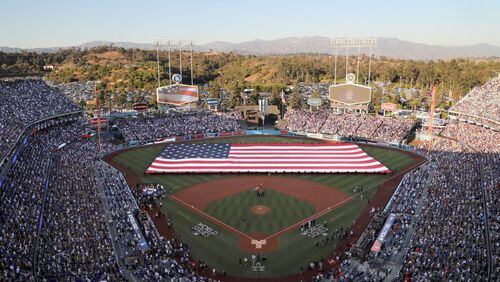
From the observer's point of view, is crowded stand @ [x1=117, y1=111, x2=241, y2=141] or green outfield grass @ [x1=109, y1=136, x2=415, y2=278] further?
crowded stand @ [x1=117, y1=111, x2=241, y2=141]

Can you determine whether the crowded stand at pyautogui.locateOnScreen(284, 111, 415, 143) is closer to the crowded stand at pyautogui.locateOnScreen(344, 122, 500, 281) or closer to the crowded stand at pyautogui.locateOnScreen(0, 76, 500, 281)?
the crowded stand at pyautogui.locateOnScreen(0, 76, 500, 281)

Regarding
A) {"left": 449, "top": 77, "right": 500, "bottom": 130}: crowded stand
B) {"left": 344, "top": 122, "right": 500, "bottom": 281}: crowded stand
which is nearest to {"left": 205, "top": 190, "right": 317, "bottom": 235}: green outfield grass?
{"left": 344, "top": 122, "right": 500, "bottom": 281}: crowded stand

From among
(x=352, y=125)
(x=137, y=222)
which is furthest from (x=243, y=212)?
(x=352, y=125)

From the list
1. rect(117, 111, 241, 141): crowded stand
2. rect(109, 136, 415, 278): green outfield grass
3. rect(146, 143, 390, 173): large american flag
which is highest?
rect(117, 111, 241, 141): crowded stand

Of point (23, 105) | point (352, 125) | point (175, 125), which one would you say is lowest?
point (175, 125)

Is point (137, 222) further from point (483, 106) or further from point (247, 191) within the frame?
point (483, 106)

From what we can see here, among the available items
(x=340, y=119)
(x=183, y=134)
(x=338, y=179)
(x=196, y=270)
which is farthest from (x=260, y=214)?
(x=340, y=119)

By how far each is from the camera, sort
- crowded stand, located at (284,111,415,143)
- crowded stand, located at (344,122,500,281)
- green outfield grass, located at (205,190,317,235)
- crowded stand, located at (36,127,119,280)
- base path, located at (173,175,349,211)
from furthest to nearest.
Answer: crowded stand, located at (284,111,415,143) < base path, located at (173,175,349,211) < green outfield grass, located at (205,190,317,235) < crowded stand, located at (344,122,500,281) < crowded stand, located at (36,127,119,280)
